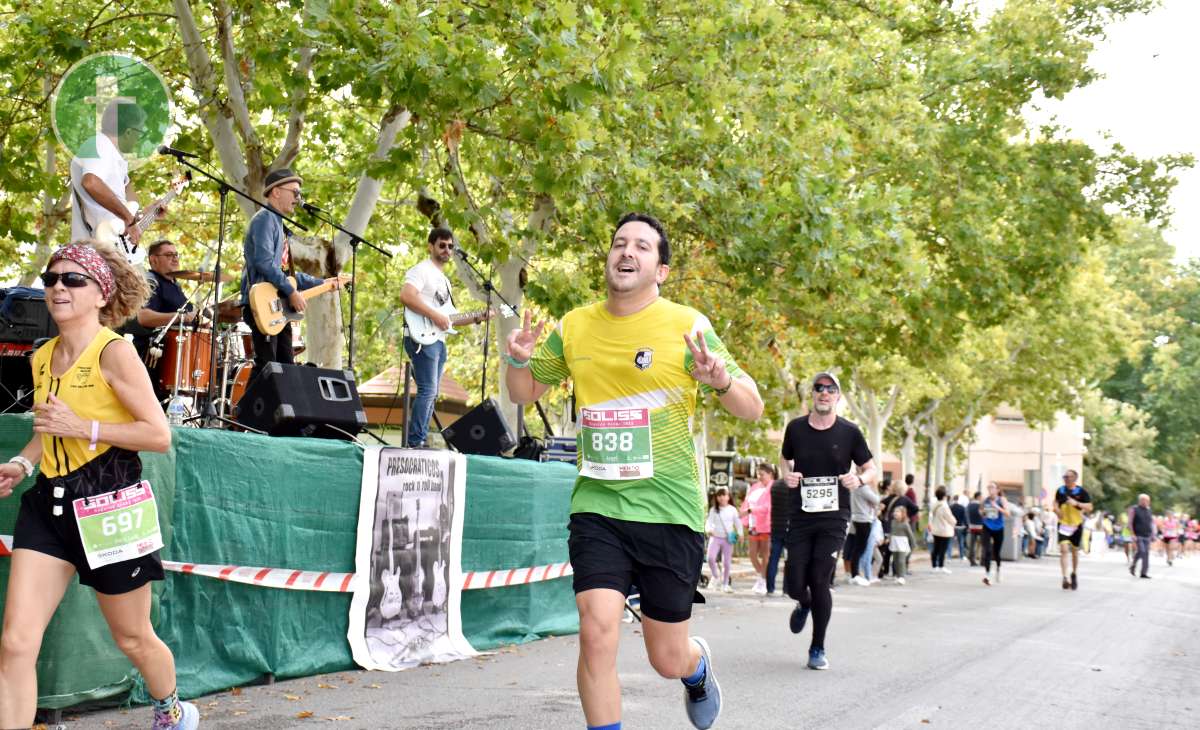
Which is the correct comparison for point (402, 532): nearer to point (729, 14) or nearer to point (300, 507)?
point (300, 507)

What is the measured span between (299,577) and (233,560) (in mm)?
677

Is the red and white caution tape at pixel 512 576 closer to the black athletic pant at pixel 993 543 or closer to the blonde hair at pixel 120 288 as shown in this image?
the blonde hair at pixel 120 288

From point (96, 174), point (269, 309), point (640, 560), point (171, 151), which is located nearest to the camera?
point (640, 560)

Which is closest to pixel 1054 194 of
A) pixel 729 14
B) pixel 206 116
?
pixel 729 14

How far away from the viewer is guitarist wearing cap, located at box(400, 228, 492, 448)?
37.7 ft

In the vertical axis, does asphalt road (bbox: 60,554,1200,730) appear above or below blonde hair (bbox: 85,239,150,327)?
below

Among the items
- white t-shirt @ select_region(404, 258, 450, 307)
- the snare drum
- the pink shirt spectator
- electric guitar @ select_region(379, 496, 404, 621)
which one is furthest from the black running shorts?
the pink shirt spectator

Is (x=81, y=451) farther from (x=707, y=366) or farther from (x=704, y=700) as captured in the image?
(x=704, y=700)

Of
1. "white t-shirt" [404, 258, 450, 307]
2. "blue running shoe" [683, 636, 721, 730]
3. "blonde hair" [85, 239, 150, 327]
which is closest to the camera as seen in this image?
"blonde hair" [85, 239, 150, 327]

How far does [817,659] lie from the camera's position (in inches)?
388

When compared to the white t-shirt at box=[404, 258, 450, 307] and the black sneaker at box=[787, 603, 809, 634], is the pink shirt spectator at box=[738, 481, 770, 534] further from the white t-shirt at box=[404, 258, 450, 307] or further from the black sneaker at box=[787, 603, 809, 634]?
the black sneaker at box=[787, 603, 809, 634]

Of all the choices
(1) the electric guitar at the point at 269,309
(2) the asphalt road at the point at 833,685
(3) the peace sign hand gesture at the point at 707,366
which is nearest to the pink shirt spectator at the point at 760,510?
(2) the asphalt road at the point at 833,685

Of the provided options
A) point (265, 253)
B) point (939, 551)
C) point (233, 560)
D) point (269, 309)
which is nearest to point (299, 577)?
point (233, 560)

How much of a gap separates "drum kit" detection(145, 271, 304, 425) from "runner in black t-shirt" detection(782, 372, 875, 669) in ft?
13.8
